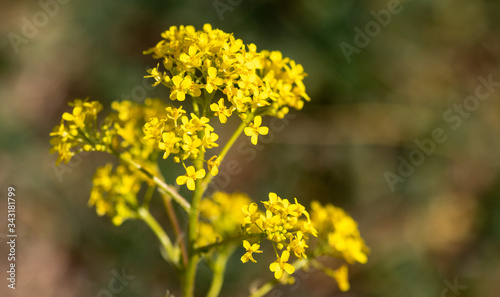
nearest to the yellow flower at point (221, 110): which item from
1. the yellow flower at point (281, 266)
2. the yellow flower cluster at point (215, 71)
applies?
the yellow flower cluster at point (215, 71)

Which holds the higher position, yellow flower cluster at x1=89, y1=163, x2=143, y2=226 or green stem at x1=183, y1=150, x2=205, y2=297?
green stem at x1=183, y1=150, x2=205, y2=297

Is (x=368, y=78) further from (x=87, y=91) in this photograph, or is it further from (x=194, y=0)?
(x=87, y=91)

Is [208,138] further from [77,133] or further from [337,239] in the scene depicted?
[337,239]

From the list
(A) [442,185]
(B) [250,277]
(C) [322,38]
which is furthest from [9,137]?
(A) [442,185]

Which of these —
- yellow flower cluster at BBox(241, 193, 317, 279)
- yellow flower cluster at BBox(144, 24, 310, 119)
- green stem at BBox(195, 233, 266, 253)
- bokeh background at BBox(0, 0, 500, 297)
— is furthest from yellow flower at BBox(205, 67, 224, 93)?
bokeh background at BBox(0, 0, 500, 297)

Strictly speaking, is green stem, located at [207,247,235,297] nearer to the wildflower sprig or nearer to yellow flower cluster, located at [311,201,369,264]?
the wildflower sprig

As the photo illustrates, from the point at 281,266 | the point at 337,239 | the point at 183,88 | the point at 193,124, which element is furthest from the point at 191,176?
the point at 337,239

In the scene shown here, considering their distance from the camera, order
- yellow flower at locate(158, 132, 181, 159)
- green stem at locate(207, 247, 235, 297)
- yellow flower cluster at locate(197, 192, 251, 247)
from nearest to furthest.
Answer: yellow flower at locate(158, 132, 181, 159)
green stem at locate(207, 247, 235, 297)
yellow flower cluster at locate(197, 192, 251, 247)
